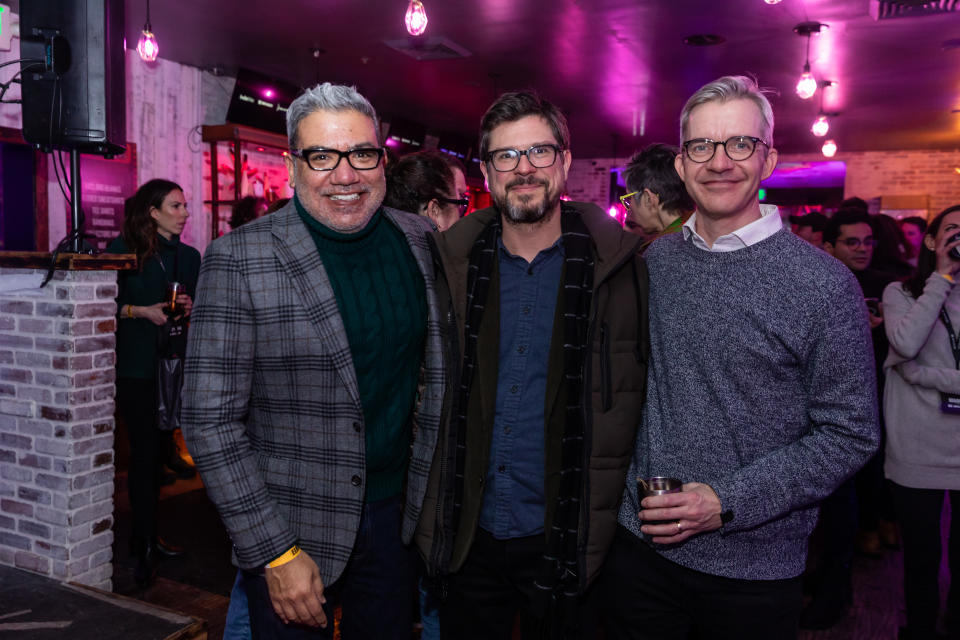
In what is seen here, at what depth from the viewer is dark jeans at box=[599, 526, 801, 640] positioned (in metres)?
1.56

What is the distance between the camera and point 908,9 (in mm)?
4992

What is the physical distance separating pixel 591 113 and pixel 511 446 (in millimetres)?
8187

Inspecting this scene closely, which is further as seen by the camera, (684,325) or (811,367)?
(684,325)

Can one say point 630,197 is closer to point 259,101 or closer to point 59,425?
point 59,425

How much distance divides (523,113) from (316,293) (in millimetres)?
738

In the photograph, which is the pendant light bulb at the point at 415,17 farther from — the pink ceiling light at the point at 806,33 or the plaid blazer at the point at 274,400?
the pink ceiling light at the point at 806,33

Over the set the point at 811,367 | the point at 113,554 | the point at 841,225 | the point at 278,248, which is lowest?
the point at 113,554

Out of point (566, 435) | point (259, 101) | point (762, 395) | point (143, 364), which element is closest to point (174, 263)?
point (143, 364)

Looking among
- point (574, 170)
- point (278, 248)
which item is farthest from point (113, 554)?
point (574, 170)

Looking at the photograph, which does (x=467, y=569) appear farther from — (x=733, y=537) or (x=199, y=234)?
(x=199, y=234)

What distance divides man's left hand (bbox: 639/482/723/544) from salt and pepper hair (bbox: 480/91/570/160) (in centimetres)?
97

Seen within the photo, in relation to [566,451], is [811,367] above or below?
above

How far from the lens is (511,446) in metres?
1.75

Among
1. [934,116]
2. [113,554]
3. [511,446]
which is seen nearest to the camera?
[511,446]
